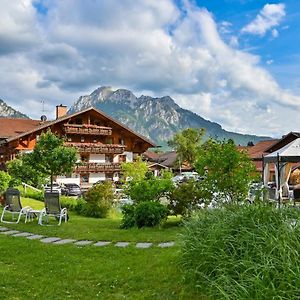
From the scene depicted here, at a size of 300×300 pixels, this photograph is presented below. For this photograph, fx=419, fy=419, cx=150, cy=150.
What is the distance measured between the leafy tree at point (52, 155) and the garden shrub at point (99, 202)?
379 centimetres

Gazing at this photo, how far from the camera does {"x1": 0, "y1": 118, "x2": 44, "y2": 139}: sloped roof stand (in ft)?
127

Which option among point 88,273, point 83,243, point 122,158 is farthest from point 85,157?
point 88,273

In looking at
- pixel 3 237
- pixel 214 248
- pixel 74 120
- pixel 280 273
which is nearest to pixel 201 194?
pixel 3 237

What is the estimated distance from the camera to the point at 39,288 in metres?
5.08

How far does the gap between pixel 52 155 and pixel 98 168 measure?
20.9 m

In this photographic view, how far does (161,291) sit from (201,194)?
568 cm

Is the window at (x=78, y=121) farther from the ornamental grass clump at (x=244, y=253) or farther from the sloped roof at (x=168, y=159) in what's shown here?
the ornamental grass clump at (x=244, y=253)

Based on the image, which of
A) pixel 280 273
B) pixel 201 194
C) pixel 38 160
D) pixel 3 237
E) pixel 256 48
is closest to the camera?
pixel 280 273

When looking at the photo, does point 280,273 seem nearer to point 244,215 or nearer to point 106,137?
point 244,215

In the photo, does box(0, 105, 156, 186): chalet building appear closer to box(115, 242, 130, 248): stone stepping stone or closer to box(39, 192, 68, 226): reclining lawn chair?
box(39, 192, 68, 226): reclining lawn chair

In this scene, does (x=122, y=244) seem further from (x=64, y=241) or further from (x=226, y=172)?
(x=226, y=172)

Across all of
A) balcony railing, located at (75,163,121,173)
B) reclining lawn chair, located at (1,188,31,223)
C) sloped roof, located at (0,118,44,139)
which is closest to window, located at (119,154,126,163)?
balcony railing, located at (75,163,121,173)

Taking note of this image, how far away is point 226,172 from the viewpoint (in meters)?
10.4

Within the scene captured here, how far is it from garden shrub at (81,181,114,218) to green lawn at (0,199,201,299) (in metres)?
6.55
